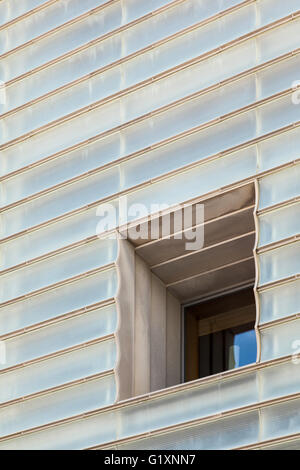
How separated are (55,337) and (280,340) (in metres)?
4.13

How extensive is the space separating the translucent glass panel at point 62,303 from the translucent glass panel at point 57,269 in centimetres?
18

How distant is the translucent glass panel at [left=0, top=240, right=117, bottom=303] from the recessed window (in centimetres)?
188

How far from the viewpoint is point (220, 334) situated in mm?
22688

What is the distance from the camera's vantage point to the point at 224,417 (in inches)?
782

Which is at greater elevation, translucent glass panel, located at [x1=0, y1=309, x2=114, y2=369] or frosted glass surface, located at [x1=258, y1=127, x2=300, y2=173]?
frosted glass surface, located at [x1=258, y1=127, x2=300, y2=173]

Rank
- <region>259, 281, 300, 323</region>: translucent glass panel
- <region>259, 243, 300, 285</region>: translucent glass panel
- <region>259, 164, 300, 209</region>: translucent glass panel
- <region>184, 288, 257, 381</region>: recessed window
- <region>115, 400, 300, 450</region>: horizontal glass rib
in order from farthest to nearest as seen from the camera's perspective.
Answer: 1. <region>184, 288, 257, 381</region>: recessed window
2. <region>259, 164, 300, 209</region>: translucent glass panel
3. <region>259, 243, 300, 285</region>: translucent glass panel
4. <region>259, 281, 300, 323</region>: translucent glass panel
5. <region>115, 400, 300, 450</region>: horizontal glass rib

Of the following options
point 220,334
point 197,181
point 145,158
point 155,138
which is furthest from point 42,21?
point 220,334

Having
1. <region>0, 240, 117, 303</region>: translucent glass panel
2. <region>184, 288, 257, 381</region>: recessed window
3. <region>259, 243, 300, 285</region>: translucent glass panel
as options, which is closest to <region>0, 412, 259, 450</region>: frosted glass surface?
<region>259, 243, 300, 285</region>: translucent glass panel

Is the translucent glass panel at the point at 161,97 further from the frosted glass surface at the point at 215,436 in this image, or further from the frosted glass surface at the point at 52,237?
the frosted glass surface at the point at 215,436

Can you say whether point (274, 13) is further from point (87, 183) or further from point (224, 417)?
point (224, 417)

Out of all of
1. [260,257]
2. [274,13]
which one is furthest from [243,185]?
[274,13]

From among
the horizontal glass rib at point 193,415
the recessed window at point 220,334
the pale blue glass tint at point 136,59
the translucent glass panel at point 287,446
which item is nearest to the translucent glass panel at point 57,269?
the recessed window at point 220,334

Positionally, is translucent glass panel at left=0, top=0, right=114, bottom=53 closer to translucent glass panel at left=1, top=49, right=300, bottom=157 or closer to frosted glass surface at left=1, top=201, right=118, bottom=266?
translucent glass panel at left=1, top=49, right=300, bottom=157

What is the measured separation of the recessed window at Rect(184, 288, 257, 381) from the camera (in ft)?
72.8
